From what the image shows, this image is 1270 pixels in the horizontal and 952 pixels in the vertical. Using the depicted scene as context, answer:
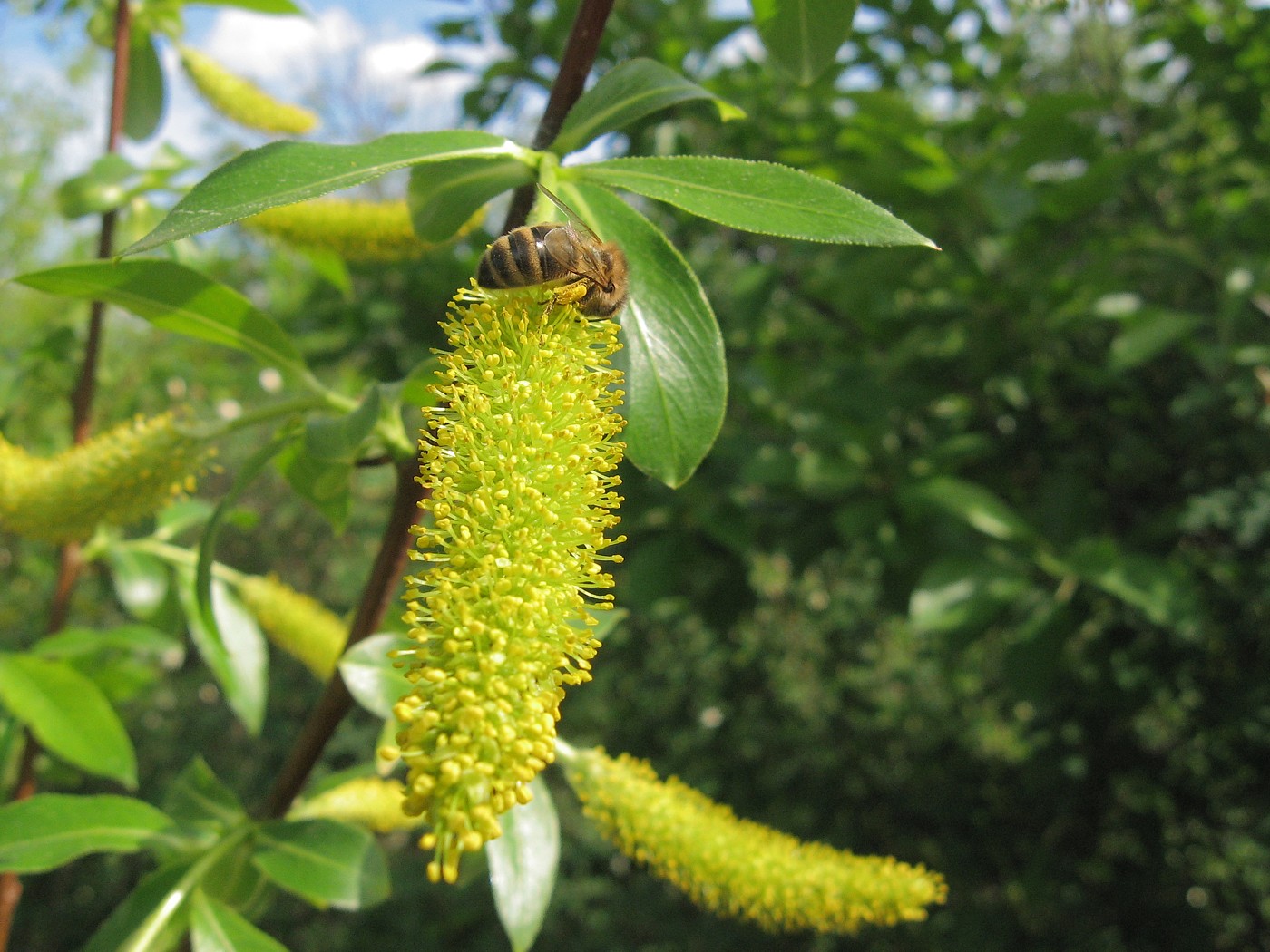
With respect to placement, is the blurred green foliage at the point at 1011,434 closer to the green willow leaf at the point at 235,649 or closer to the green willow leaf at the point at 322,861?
the green willow leaf at the point at 235,649

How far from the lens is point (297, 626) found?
4.75 ft

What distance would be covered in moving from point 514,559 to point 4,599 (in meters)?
4.25

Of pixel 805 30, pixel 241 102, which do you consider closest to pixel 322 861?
pixel 805 30

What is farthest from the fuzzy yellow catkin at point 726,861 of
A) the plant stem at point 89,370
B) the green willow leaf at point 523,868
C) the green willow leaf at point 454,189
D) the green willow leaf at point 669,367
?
the plant stem at point 89,370

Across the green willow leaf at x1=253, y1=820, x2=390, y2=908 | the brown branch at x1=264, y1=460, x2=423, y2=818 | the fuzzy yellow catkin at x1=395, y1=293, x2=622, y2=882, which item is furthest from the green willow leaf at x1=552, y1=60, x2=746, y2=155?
the green willow leaf at x1=253, y1=820, x2=390, y2=908

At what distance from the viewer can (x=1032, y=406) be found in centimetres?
224

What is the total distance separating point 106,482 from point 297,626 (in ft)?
1.71

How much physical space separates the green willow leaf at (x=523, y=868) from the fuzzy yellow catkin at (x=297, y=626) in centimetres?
63

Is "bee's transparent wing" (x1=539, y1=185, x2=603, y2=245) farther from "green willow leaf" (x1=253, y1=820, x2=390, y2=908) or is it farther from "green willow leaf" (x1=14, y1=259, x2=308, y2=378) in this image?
"green willow leaf" (x1=253, y1=820, x2=390, y2=908)

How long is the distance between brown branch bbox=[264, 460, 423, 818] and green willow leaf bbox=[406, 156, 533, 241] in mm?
200

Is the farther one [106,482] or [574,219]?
[106,482]

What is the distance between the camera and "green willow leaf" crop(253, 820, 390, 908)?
2.84 ft

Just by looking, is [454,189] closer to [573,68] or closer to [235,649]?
[573,68]

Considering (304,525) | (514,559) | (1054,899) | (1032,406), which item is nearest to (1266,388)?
(1032,406)
